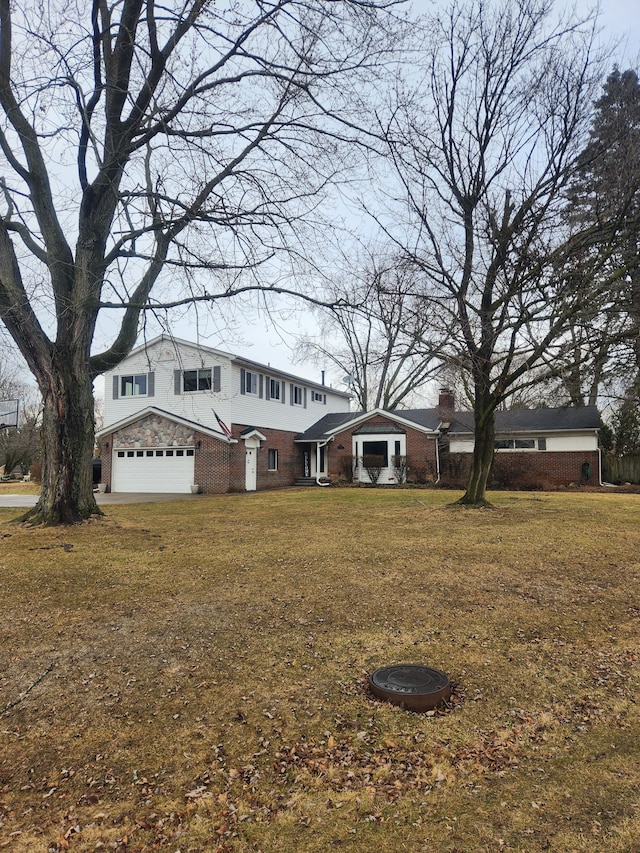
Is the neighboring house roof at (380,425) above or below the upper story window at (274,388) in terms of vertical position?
below

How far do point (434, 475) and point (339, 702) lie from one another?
22423 mm

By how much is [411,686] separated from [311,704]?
0.74 meters

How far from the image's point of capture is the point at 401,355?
11148 millimetres

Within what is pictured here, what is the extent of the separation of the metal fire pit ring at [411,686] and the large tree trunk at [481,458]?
1068 cm

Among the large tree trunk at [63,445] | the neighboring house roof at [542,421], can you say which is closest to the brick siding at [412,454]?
the neighboring house roof at [542,421]

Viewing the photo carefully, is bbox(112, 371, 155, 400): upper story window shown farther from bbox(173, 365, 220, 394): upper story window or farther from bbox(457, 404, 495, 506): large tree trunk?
bbox(457, 404, 495, 506): large tree trunk

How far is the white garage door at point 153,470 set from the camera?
23469mm

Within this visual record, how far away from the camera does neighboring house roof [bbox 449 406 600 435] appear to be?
82.2 feet

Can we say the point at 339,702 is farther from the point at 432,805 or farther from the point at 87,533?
the point at 87,533

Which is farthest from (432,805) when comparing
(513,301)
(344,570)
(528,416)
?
(528,416)

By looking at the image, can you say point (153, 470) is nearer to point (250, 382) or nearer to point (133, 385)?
point (133, 385)

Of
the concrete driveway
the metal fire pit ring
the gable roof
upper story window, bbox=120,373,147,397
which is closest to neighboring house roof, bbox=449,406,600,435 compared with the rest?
the gable roof

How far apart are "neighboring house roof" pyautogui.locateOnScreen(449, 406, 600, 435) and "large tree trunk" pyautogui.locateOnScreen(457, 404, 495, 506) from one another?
36.9 ft

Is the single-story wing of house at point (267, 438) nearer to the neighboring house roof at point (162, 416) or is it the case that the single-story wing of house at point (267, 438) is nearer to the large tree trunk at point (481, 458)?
the neighboring house roof at point (162, 416)
